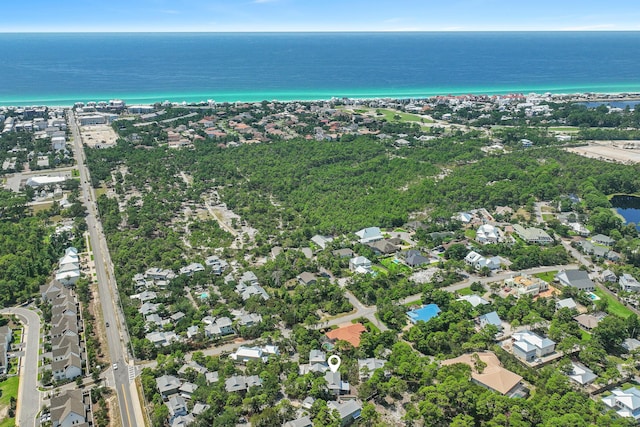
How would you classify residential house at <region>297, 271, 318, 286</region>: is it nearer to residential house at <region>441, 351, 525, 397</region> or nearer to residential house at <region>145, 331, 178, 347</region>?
residential house at <region>145, 331, 178, 347</region>

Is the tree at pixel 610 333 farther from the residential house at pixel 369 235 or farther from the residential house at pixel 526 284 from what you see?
the residential house at pixel 369 235

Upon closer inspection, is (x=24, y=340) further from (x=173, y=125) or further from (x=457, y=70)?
(x=457, y=70)

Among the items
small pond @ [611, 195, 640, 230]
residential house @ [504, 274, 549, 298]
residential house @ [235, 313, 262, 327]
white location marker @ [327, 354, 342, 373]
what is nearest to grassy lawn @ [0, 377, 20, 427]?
residential house @ [235, 313, 262, 327]

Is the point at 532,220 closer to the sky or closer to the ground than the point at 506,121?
closer to the ground

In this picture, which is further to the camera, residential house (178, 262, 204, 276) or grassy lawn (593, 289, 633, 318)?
residential house (178, 262, 204, 276)

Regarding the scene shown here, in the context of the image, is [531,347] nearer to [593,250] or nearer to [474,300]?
[474,300]

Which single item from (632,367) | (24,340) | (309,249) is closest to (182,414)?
(24,340)

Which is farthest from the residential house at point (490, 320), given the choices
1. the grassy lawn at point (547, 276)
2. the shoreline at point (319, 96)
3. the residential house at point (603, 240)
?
the shoreline at point (319, 96)
